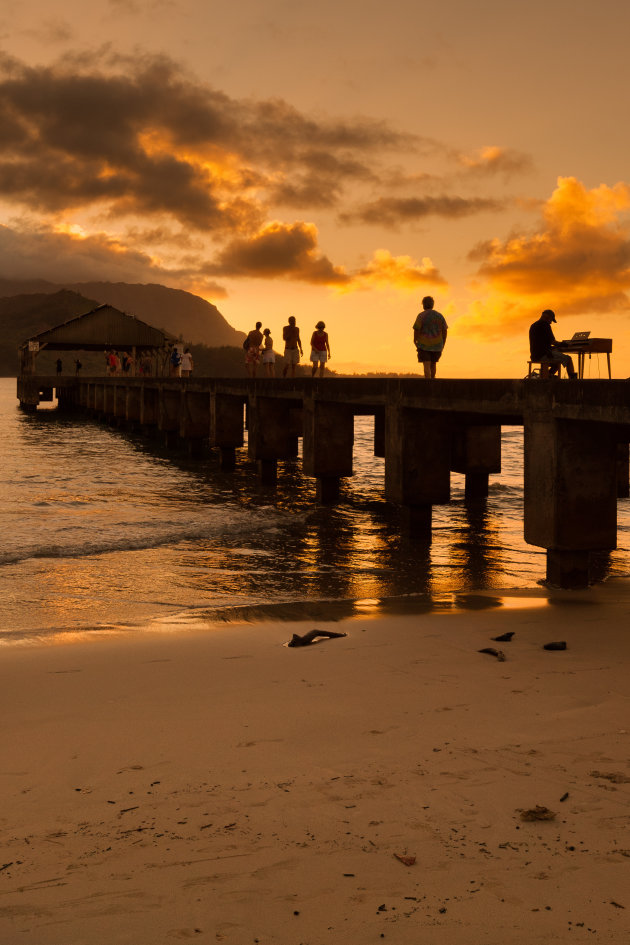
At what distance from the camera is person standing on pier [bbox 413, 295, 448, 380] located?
1427 centimetres

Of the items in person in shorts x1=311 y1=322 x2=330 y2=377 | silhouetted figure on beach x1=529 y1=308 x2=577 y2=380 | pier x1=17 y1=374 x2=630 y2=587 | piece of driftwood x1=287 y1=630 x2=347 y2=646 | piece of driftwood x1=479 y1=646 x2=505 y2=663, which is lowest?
piece of driftwood x1=287 y1=630 x2=347 y2=646

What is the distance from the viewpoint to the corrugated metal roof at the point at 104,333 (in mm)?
64312

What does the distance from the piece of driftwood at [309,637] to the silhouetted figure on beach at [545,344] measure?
6.41 meters

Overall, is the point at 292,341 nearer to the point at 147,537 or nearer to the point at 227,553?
the point at 147,537

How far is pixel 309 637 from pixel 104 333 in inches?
2416

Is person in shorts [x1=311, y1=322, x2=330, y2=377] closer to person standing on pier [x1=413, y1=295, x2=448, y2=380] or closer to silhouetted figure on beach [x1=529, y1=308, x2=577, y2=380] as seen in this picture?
person standing on pier [x1=413, y1=295, x2=448, y2=380]

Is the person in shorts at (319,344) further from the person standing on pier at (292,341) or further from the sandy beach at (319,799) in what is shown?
the sandy beach at (319,799)

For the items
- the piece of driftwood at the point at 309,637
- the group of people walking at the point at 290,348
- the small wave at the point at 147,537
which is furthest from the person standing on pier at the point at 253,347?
the piece of driftwood at the point at 309,637

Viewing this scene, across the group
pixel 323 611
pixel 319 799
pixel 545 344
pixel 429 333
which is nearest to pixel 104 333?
pixel 429 333

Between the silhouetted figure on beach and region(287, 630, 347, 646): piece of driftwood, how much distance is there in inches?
252

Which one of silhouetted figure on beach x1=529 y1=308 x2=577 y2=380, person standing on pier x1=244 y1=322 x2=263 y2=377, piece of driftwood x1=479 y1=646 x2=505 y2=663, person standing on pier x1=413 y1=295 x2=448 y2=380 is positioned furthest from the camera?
person standing on pier x1=244 y1=322 x2=263 y2=377

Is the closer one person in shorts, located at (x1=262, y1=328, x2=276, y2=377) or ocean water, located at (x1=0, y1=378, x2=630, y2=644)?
ocean water, located at (x1=0, y1=378, x2=630, y2=644)

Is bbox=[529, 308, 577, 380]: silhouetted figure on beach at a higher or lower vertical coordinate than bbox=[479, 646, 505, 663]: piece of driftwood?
higher

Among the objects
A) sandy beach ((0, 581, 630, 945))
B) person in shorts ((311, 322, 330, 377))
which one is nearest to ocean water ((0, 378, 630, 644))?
sandy beach ((0, 581, 630, 945))
